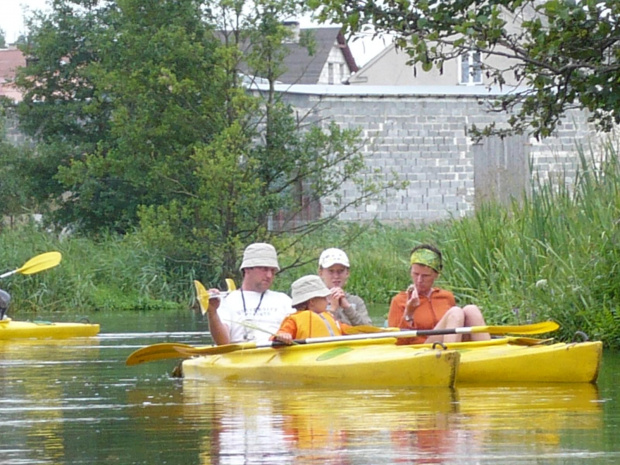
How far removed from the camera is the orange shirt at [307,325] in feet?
31.4

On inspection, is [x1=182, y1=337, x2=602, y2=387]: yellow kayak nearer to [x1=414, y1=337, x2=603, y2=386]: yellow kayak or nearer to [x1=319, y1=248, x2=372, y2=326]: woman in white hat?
[x1=414, y1=337, x2=603, y2=386]: yellow kayak

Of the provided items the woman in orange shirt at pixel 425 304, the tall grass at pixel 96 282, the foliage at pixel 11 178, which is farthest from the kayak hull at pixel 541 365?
the foliage at pixel 11 178

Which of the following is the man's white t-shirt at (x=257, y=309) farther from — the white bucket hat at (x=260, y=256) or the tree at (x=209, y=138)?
the tree at (x=209, y=138)

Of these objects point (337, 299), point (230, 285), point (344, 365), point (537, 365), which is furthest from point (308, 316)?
point (230, 285)

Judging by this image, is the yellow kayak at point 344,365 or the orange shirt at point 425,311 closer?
the yellow kayak at point 344,365

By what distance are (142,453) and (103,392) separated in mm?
3213

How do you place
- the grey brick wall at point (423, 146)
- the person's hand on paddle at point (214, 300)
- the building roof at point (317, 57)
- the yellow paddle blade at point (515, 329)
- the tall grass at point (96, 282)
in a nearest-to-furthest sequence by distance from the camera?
the yellow paddle blade at point (515, 329)
the person's hand on paddle at point (214, 300)
the tall grass at point (96, 282)
the grey brick wall at point (423, 146)
the building roof at point (317, 57)

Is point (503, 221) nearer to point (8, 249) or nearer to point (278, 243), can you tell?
point (278, 243)

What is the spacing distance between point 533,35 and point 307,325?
229cm

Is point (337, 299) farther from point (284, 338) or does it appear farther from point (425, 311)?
point (284, 338)

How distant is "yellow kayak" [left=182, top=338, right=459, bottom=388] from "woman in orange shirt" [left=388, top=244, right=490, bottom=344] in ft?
1.71

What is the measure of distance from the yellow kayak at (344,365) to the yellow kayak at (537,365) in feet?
1.11

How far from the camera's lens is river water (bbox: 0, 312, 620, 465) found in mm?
6320

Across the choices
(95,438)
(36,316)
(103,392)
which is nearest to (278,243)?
(36,316)
